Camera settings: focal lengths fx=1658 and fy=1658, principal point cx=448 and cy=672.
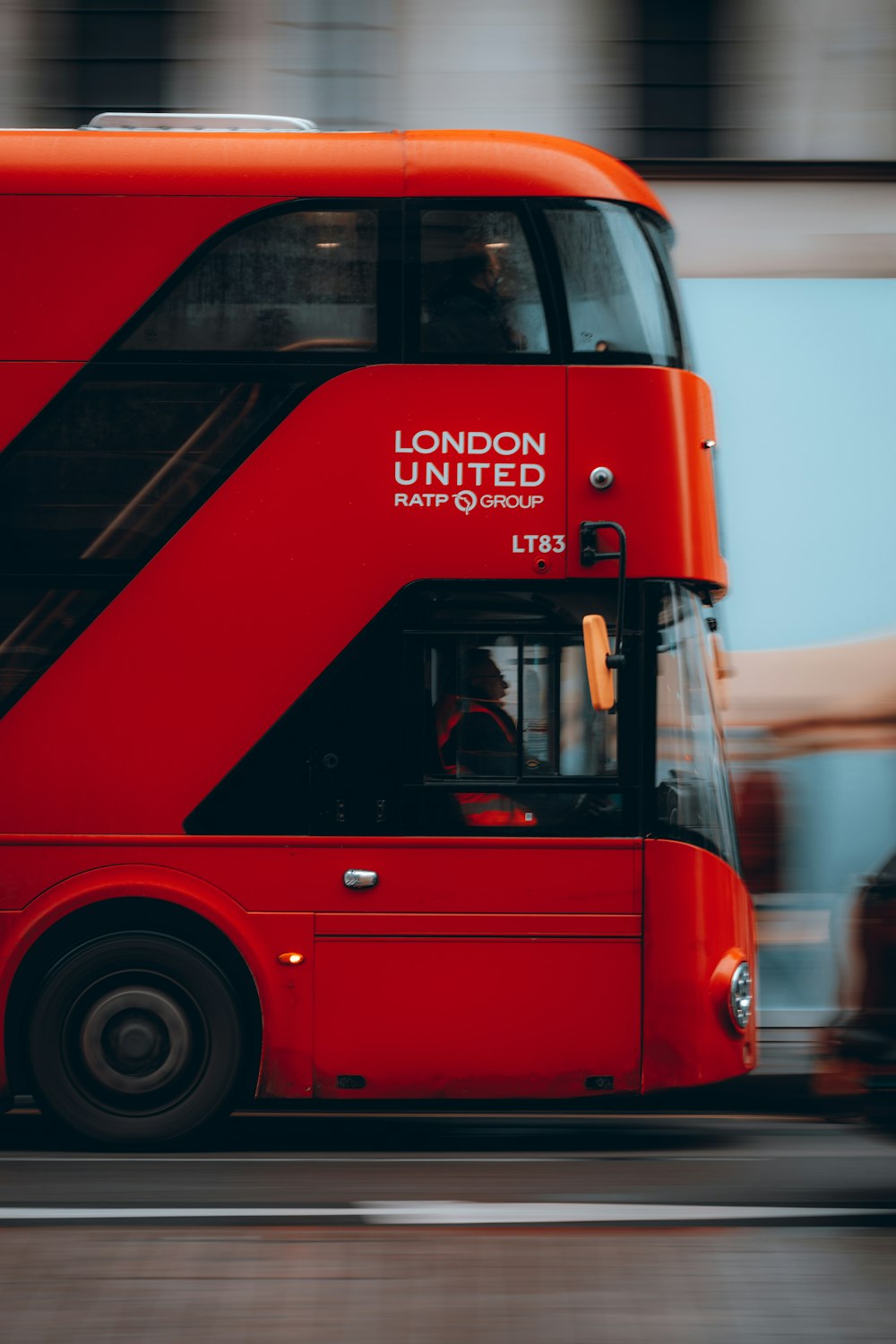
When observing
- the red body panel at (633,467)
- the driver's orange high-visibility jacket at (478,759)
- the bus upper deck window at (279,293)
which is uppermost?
the bus upper deck window at (279,293)

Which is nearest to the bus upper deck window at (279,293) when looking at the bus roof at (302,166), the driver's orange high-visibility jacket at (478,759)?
the bus roof at (302,166)

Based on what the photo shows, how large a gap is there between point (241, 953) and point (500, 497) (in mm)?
2184

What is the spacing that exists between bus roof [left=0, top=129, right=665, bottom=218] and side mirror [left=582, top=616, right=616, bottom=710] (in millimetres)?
1848

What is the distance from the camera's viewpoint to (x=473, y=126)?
11.6 metres

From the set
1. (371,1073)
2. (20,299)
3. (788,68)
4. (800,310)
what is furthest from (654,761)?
(788,68)

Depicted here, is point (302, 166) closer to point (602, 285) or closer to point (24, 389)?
point (602, 285)

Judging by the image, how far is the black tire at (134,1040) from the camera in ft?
22.7

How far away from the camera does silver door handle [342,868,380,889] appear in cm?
688

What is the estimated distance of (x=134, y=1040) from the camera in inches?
274

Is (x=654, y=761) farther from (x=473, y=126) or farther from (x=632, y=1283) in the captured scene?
(x=473, y=126)

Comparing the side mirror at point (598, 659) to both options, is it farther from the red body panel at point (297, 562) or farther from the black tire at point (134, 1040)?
the black tire at point (134, 1040)

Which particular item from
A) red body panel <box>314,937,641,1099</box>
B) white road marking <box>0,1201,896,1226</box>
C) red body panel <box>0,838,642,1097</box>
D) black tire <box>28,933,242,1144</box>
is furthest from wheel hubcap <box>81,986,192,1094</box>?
white road marking <box>0,1201,896,1226</box>

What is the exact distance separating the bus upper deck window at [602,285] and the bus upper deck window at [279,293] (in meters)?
0.82

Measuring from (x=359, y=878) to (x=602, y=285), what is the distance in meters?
2.67
